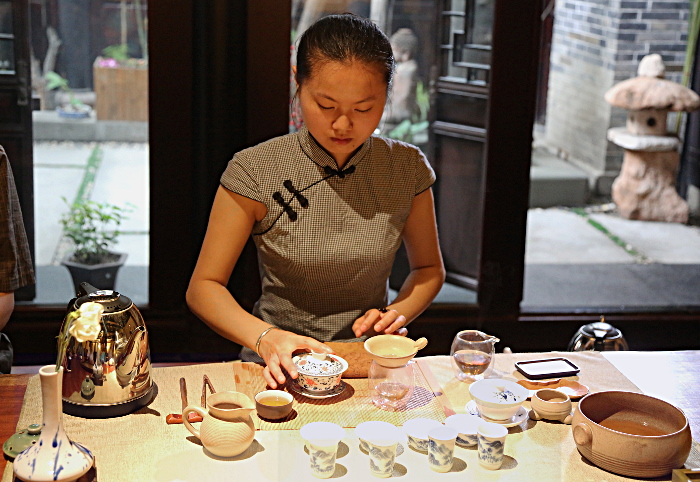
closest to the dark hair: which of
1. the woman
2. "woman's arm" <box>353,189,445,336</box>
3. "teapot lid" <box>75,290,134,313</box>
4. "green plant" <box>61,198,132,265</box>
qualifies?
the woman

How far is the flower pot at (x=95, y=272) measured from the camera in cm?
356

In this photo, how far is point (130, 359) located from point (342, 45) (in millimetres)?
825

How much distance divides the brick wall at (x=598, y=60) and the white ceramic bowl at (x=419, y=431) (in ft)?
10.3

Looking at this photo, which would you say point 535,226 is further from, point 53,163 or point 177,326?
point 53,163

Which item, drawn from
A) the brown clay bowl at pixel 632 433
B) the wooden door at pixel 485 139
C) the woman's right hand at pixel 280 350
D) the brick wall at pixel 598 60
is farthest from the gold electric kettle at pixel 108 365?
the brick wall at pixel 598 60

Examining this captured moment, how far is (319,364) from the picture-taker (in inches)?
70.1

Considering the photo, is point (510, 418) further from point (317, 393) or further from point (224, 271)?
point (224, 271)

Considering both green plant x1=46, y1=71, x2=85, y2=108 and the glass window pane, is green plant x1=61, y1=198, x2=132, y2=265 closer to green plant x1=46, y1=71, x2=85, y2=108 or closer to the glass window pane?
the glass window pane

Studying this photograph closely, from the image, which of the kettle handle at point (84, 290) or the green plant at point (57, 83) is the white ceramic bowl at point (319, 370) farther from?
the green plant at point (57, 83)

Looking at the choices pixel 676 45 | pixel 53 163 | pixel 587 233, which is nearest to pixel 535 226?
pixel 587 233

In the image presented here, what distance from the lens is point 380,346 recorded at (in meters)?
1.83

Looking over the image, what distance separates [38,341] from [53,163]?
73cm

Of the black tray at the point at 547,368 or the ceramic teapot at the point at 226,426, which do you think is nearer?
the ceramic teapot at the point at 226,426

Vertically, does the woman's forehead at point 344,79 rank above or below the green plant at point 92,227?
above
